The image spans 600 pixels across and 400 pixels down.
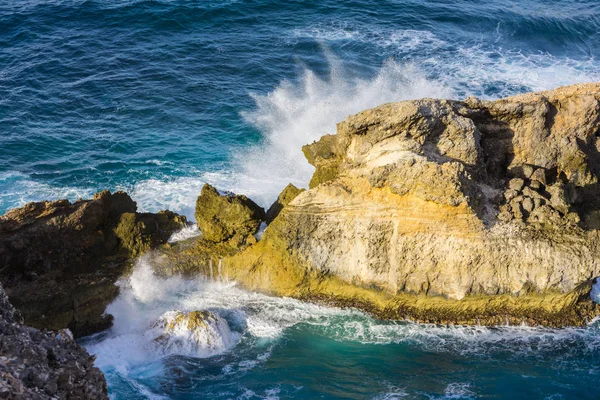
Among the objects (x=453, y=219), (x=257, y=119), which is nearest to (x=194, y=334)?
(x=453, y=219)

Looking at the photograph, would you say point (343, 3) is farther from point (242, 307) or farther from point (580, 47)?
point (242, 307)

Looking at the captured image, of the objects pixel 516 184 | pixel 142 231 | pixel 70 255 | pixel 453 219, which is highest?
pixel 516 184

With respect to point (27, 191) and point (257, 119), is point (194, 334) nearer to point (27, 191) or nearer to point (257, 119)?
point (27, 191)

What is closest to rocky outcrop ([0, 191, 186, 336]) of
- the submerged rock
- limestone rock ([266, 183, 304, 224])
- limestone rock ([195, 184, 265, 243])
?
limestone rock ([195, 184, 265, 243])

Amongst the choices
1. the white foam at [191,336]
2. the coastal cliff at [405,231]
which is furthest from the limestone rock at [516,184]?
the white foam at [191,336]

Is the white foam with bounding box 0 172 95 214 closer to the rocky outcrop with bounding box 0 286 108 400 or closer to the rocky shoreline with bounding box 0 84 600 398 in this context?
the rocky shoreline with bounding box 0 84 600 398

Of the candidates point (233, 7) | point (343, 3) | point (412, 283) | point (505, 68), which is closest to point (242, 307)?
point (412, 283)
